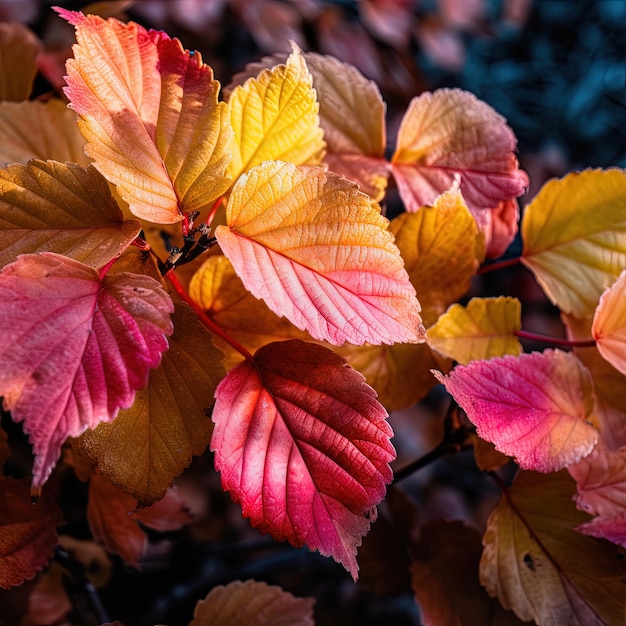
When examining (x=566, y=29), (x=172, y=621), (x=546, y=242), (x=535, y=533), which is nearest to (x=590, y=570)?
(x=535, y=533)

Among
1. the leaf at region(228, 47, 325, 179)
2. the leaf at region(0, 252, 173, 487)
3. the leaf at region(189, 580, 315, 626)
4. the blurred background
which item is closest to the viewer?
the leaf at region(0, 252, 173, 487)

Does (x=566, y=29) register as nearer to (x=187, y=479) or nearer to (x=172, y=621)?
(x=187, y=479)

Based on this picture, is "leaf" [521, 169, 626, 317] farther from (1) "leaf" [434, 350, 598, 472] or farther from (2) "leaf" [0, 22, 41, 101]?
(2) "leaf" [0, 22, 41, 101]

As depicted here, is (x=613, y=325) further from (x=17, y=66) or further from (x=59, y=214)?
(x=17, y=66)

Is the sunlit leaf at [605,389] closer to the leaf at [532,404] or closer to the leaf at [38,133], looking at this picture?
the leaf at [532,404]

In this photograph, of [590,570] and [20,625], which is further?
[20,625]

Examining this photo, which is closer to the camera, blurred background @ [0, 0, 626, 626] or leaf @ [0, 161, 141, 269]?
leaf @ [0, 161, 141, 269]

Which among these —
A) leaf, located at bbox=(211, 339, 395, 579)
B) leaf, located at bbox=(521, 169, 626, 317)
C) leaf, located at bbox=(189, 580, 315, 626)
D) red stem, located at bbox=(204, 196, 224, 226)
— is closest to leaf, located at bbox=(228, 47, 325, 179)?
red stem, located at bbox=(204, 196, 224, 226)
